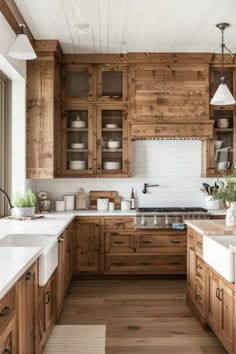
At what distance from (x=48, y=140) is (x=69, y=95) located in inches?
32.8

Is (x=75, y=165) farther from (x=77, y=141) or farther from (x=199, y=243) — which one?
(x=199, y=243)

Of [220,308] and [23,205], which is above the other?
[23,205]

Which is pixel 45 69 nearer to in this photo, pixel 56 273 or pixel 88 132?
pixel 88 132

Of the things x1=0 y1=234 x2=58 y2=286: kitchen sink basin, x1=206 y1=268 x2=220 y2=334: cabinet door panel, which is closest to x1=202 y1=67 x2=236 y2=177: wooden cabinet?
x1=206 y1=268 x2=220 y2=334: cabinet door panel

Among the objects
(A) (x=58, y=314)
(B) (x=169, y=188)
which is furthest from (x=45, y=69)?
(A) (x=58, y=314)

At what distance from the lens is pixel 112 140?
17.9 feet

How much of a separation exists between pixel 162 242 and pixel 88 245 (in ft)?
3.04

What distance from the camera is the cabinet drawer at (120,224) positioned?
16.6 feet

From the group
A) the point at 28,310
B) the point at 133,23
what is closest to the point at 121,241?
the point at 133,23

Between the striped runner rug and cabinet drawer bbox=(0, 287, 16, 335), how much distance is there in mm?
1293

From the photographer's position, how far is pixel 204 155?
5.51 m

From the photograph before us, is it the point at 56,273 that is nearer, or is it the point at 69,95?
the point at 56,273

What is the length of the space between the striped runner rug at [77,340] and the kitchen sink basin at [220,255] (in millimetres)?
1079

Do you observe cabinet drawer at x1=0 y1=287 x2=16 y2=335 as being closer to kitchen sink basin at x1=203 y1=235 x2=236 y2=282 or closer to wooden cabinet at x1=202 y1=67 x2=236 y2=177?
kitchen sink basin at x1=203 y1=235 x2=236 y2=282
